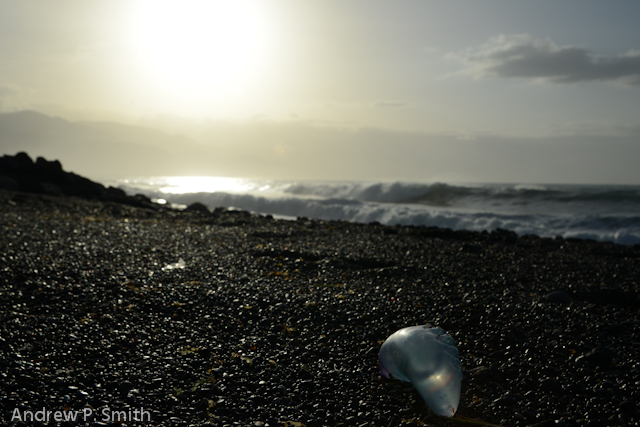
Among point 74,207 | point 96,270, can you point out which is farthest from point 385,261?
point 74,207

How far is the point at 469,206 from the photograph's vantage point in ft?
109

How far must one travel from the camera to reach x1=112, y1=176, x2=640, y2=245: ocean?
21.2m

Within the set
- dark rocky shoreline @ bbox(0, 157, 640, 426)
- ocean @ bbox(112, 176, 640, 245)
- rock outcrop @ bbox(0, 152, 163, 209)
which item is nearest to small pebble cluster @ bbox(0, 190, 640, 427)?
dark rocky shoreline @ bbox(0, 157, 640, 426)

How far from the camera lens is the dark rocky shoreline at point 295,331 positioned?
377cm

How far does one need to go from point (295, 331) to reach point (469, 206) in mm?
30522

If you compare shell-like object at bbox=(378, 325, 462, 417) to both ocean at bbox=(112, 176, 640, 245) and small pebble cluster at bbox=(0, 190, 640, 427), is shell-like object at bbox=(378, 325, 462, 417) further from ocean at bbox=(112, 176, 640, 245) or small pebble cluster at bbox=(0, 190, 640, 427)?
ocean at bbox=(112, 176, 640, 245)

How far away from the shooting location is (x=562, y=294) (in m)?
6.74

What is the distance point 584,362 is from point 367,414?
2612mm

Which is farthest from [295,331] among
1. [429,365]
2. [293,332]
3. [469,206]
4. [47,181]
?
[469,206]

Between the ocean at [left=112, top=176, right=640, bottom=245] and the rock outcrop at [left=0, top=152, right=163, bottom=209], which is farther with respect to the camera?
the ocean at [left=112, top=176, right=640, bottom=245]

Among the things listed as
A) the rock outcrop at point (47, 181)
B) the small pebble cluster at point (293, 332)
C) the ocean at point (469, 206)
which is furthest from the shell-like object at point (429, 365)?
the rock outcrop at point (47, 181)

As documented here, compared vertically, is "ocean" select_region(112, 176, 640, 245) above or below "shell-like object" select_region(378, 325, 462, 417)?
above

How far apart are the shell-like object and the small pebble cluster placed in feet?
0.52

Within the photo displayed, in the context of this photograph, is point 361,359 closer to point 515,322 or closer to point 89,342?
point 515,322
